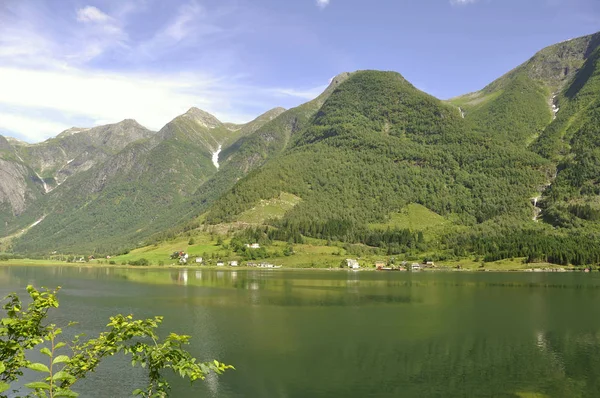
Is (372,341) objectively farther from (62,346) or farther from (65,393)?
(65,393)

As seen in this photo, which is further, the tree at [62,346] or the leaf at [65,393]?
the tree at [62,346]

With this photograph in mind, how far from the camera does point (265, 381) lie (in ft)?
134

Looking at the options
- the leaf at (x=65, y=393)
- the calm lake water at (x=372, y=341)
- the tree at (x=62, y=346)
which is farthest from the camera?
the calm lake water at (x=372, y=341)

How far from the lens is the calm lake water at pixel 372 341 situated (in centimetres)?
3988

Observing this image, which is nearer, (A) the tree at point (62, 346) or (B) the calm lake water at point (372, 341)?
(A) the tree at point (62, 346)

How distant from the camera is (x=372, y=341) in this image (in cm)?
5691

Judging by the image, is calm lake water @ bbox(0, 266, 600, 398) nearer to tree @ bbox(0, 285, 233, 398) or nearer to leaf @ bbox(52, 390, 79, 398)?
tree @ bbox(0, 285, 233, 398)

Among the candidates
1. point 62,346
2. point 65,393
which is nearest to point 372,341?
point 62,346

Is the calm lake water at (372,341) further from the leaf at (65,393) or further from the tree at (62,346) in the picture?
the leaf at (65,393)

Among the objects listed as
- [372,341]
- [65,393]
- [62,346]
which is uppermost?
[62,346]

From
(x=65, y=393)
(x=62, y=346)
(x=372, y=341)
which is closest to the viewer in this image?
(x=65, y=393)

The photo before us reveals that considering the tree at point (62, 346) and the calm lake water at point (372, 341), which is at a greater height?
the tree at point (62, 346)

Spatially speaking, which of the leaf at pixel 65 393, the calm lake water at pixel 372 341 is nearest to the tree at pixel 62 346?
the leaf at pixel 65 393

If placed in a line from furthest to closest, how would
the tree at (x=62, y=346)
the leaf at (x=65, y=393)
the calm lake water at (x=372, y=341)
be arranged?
the calm lake water at (x=372, y=341) → the tree at (x=62, y=346) → the leaf at (x=65, y=393)
